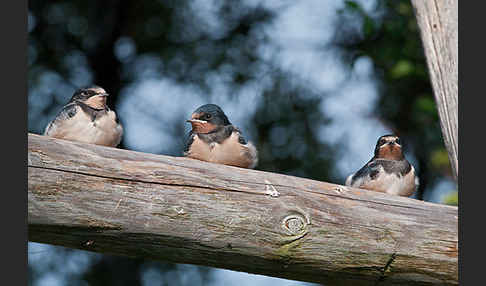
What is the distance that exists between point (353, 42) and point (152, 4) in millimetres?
1895

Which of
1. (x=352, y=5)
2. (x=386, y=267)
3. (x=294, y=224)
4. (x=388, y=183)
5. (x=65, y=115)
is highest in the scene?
(x=352, y=5)

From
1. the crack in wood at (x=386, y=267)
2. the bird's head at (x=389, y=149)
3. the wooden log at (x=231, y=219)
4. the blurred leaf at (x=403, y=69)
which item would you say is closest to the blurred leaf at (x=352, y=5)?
the blurred leaf at (x=403, y=69)

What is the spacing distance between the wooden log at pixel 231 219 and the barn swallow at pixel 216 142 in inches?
25.5

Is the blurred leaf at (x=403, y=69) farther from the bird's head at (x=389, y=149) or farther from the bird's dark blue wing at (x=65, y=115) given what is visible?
the bird's dark blue wing at (x=65, y=115)

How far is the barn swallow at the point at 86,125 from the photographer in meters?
3.13

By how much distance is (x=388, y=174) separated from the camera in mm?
3354

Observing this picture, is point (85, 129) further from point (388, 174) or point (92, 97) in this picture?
point (388, 174)

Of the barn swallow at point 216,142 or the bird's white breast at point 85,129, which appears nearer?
the bird's white breast at point 85,129

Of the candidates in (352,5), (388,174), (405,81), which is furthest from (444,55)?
(405,81)

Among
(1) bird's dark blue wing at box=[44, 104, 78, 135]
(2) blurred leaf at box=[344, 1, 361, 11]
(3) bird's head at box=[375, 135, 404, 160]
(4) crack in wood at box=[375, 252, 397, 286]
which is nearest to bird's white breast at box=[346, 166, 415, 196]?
(3) bird's head at box=[375, 135, 404, 160]

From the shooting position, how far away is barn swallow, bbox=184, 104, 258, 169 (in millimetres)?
3295

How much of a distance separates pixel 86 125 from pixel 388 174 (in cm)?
134

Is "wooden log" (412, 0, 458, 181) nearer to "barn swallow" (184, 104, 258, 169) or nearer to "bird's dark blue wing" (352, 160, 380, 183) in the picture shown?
"bird's dark blue wing" (352, 160, 380, 183)

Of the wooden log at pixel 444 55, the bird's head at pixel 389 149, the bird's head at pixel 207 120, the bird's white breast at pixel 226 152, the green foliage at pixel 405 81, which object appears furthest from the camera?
the green foliage at pixel 405 81
